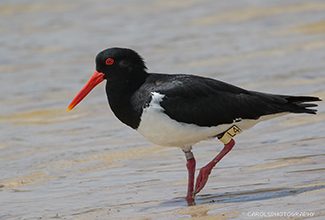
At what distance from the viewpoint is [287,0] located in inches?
748

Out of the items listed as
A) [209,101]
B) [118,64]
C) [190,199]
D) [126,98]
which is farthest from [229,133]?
[118,64]

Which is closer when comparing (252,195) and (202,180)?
(252,195)

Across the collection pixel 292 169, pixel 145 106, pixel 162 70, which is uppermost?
pixel 145 106

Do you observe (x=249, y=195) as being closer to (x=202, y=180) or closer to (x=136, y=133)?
(x=202, y=180)

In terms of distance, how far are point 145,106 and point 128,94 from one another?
36 centimetres

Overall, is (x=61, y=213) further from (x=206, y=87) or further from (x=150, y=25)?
(x=150, y=25)

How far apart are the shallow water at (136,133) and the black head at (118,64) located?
135cm

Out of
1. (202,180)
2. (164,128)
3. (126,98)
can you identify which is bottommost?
(202,180)

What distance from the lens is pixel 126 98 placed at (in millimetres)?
5727

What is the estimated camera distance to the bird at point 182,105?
5488 millimetres

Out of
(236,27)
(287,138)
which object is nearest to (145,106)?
(287,138)

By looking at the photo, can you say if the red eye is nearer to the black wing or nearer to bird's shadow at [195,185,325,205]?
the black wing

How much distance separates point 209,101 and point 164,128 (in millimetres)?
636

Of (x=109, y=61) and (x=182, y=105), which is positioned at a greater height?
(x=109, y=61)
